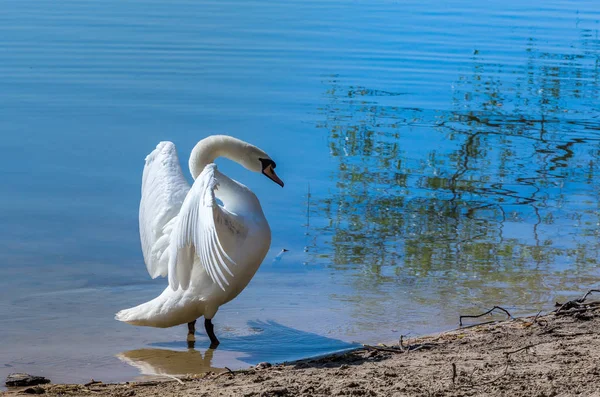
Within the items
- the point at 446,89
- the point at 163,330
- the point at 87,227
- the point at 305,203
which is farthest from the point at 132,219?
the point at 446,89

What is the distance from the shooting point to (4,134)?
10.8 m

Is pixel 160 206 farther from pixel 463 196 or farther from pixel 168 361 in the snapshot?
pixel 463 196

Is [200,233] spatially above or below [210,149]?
below

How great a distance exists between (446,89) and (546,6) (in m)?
9.68

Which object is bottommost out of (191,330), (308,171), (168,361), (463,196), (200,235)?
(168,361)

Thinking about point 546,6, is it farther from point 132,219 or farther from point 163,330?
point 163,330

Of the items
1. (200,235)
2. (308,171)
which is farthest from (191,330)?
(308,171)

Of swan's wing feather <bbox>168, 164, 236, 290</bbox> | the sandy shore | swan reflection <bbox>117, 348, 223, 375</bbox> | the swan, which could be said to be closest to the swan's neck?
the swan

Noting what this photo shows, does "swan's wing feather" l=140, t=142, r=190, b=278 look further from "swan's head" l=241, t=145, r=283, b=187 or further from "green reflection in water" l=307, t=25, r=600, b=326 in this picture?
"green reflection in water" l=307, t=25, r=600, b=326

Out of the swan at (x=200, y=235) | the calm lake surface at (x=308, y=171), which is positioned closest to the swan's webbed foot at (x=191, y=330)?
the swan at (x=200, y=235)

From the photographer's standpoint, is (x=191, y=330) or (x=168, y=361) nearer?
(x=168, y=361)

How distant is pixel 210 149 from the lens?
6504 millimetres

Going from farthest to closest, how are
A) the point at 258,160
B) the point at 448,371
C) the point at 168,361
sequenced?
1. the point at 258,160
2. the point at 168,361
3. the point at 448,371

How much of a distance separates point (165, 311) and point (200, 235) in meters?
0.84
